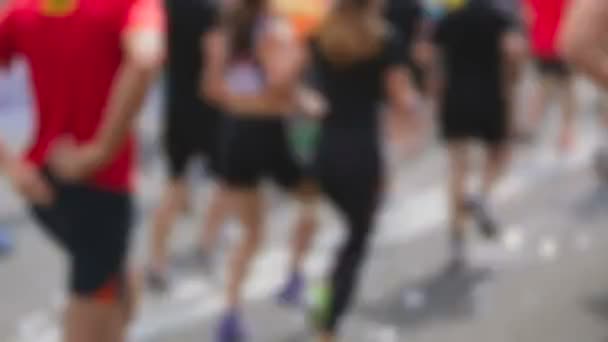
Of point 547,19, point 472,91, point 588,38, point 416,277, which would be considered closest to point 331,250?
point 416,277

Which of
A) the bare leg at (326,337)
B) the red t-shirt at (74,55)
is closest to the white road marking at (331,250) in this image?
the bare leg at (326,337)

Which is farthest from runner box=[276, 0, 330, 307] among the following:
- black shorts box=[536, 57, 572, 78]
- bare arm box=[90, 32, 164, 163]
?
black shorts box=[536, 57, 572, 78]

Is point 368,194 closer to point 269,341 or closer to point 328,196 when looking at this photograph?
point 328,196

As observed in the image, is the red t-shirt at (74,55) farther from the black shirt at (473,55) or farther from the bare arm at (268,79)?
the black shirt at (473,55)

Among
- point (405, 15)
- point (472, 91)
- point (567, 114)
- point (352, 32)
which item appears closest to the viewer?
point (352, 32)

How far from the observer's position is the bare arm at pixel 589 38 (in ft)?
6.29

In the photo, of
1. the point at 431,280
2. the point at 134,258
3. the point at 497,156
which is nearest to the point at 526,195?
the point at 497,156

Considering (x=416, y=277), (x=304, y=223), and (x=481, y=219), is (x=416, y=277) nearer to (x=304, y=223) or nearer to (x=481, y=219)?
(x=481, y=219)

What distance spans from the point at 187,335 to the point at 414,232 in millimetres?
1384

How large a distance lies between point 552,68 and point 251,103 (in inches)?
115

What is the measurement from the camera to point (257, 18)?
354cm

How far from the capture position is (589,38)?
193cm

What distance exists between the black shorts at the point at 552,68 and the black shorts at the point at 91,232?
383 cm

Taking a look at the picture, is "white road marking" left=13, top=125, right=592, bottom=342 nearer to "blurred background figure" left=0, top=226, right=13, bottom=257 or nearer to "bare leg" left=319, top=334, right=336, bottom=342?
"bare leg" left=319, top=334, right=336, bottom=342
